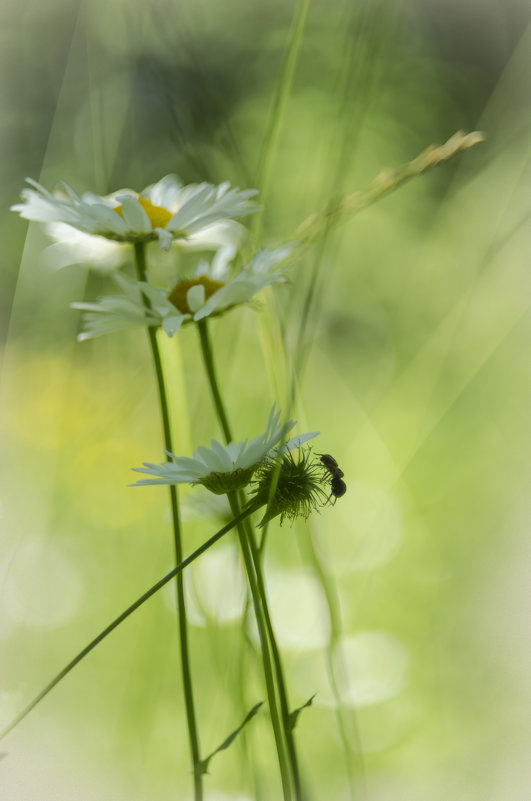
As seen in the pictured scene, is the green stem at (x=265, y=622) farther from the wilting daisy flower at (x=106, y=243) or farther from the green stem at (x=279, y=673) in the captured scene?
the wilting daisy flower at (x=106, y=243)

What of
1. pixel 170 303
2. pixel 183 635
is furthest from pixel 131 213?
pixel 183 635

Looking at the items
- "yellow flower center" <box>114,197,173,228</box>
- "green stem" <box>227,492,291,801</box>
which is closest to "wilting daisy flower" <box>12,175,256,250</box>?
"yellow flower center" <box>114,197,173,228</box>

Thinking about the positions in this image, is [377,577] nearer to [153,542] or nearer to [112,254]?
[153,542]

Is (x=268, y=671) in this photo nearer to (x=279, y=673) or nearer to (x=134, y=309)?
(x=279, y=673)

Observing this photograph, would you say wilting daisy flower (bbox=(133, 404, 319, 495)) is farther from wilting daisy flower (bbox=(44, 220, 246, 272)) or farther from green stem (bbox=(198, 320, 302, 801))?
wilting daisy flower (bbox=(44, 220, 246, 272))

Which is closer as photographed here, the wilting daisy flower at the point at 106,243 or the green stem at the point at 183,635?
the green stem at the point at 183,635

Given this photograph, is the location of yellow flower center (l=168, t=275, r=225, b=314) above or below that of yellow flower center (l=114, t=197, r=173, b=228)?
below

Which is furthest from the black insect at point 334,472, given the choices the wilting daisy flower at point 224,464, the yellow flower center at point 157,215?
the yellow flower center at point 157,215
